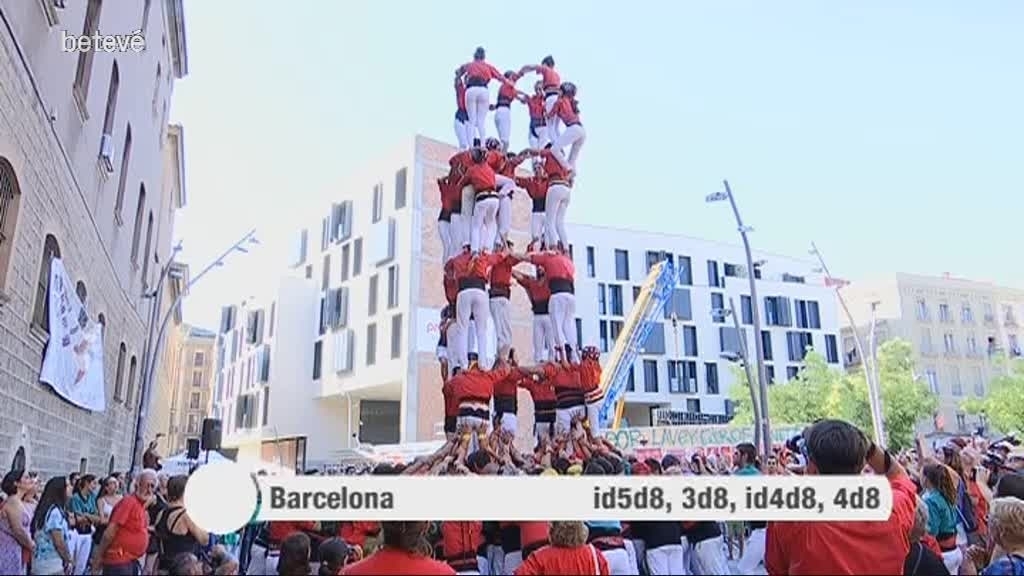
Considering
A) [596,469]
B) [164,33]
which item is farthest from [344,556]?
[164,33]

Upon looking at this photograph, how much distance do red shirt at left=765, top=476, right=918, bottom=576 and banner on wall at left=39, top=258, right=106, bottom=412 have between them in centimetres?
1053

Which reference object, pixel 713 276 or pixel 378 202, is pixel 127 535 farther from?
pixel 713 276

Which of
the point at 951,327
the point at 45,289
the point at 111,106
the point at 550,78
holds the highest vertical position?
the point at 951,327

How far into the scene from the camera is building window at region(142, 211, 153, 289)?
2336cm

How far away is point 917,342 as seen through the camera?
176ft

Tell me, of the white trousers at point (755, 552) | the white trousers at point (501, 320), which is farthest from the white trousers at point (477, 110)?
the white trousers at point (755, 552)

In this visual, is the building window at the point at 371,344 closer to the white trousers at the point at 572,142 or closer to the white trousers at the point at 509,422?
the white trousers at the point at 572,142

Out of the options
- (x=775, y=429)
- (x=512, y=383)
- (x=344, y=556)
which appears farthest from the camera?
(x=775, y=429)

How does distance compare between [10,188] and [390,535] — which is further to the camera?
[10,188]

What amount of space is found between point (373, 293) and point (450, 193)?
27.2 meters

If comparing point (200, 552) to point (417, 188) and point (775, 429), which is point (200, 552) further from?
point (417, 188)

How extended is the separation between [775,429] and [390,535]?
23.1 m

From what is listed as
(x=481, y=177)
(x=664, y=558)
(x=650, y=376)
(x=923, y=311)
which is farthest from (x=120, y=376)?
(x=923, y=311)

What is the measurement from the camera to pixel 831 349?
52.9 meters
